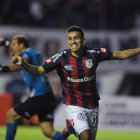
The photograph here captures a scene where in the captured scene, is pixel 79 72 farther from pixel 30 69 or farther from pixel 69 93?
pixel 30 69

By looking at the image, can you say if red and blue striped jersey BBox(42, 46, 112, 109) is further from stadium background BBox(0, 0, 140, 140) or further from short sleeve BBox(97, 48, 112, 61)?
stadium background BBox(0, 0, 140, 140)

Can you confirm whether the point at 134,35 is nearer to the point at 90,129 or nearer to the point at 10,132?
the point at 10,132

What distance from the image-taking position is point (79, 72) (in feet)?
20.6

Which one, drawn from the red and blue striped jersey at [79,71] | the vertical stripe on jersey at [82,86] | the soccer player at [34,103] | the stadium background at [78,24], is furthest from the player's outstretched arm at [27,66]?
the stadium background at [78,24]

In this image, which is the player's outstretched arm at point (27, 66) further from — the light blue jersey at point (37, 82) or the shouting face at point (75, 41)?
the light blue jersey at point (37, 82)

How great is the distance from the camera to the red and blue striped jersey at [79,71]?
628cm

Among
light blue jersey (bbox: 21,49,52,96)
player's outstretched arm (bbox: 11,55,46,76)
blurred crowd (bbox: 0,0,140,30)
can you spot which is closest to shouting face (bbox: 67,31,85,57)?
player's outstretched arm (bbox: 11,55,46,76)

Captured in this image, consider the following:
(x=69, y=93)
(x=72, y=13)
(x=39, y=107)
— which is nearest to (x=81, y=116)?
(x=69, y=93)

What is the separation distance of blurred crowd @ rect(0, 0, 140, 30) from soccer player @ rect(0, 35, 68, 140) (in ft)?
24.1

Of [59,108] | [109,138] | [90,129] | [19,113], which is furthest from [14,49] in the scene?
[59,108]

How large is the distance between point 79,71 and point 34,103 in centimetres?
191

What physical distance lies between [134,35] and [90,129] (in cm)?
1020

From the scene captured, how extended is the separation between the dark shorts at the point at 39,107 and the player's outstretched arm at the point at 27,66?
1.83 meters

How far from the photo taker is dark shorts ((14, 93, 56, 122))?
787 cm
